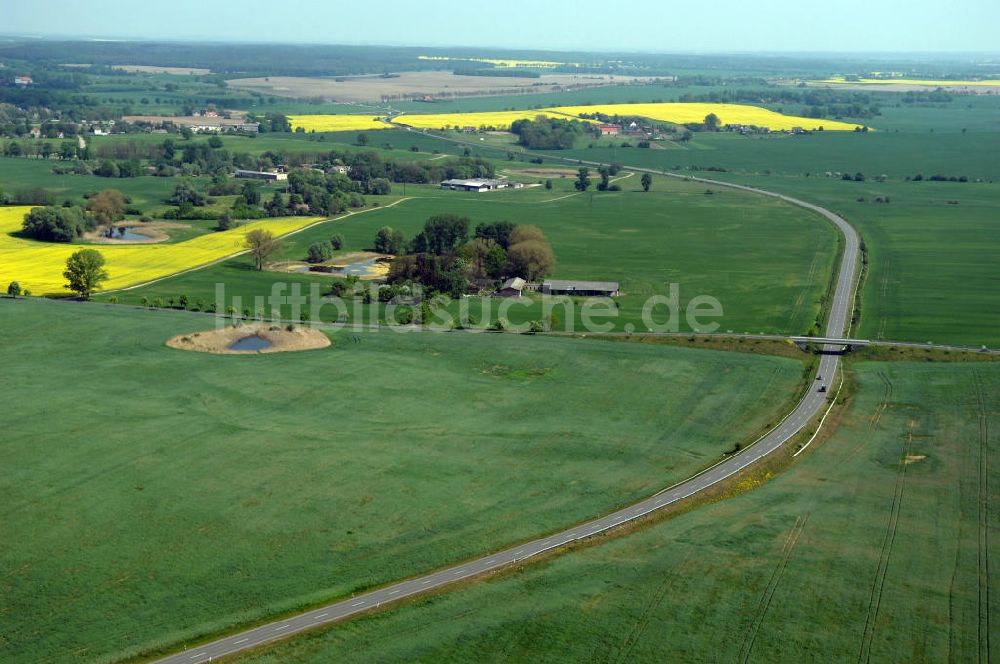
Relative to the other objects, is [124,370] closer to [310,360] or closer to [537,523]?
[310,360]

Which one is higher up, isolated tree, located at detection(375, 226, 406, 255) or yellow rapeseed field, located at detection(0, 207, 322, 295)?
isolated tree, located at detection(375, 226, 406, 255)

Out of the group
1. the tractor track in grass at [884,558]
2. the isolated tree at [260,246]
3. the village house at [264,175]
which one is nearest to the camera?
the tractor track in grass at [884,558]

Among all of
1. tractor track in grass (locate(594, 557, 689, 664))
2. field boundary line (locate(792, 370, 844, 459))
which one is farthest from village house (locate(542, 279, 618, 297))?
tractor track in grass (locate(594, 557, 689, 664))

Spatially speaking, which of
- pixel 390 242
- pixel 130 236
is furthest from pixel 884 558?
pixel 130 236

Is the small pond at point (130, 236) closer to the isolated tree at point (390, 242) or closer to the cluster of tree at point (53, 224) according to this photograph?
the cluster of tree at point (53, 224)

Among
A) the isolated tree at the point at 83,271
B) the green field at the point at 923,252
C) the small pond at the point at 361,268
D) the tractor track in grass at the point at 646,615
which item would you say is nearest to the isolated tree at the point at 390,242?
the small pond at the point at 361,268

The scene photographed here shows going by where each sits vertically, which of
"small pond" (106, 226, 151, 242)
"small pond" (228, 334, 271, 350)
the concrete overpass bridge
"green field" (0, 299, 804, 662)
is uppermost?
"small pond" (106, 226, 151, 242)

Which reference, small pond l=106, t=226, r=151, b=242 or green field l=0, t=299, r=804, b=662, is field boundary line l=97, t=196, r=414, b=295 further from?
small pond l=106, t=226, r=151, b=242
